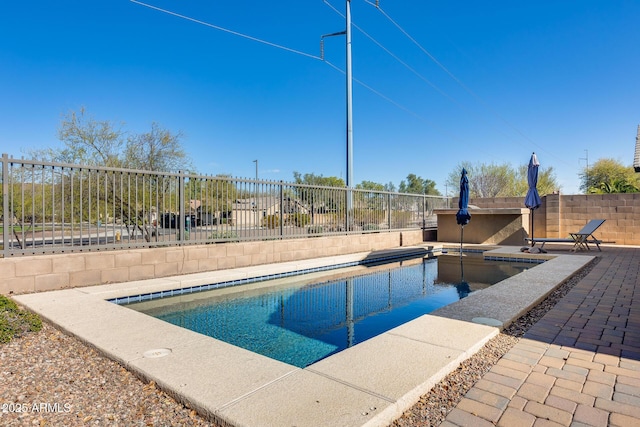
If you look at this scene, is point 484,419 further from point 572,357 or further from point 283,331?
point 283,331

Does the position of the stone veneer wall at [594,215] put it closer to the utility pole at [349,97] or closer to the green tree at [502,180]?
the utility pole at [349,97]

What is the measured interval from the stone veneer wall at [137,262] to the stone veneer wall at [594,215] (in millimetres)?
10252

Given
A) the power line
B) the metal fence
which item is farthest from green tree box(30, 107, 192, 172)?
the metal fence

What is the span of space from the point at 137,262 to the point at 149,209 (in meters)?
1.37

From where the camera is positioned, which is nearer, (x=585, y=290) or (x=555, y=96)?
(x=585, y=290)

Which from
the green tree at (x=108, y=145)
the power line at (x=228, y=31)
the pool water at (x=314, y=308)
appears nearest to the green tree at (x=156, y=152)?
the green tree at (x=108, y=145)

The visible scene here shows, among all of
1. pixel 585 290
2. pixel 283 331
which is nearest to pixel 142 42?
pixel 283 331

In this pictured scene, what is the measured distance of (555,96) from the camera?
75.3 ft

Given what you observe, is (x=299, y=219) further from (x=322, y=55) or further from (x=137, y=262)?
(x=322, y=55)

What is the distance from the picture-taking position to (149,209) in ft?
24.0

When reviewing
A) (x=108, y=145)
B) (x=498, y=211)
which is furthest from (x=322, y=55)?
(x=498, y=211)

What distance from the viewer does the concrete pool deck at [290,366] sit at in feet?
6.72

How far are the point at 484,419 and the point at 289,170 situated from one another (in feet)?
176

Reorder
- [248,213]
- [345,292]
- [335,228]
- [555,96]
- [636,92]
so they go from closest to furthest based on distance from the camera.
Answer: [345,292]
[248,213]
[335,228]
[636,92]
[555,96]
